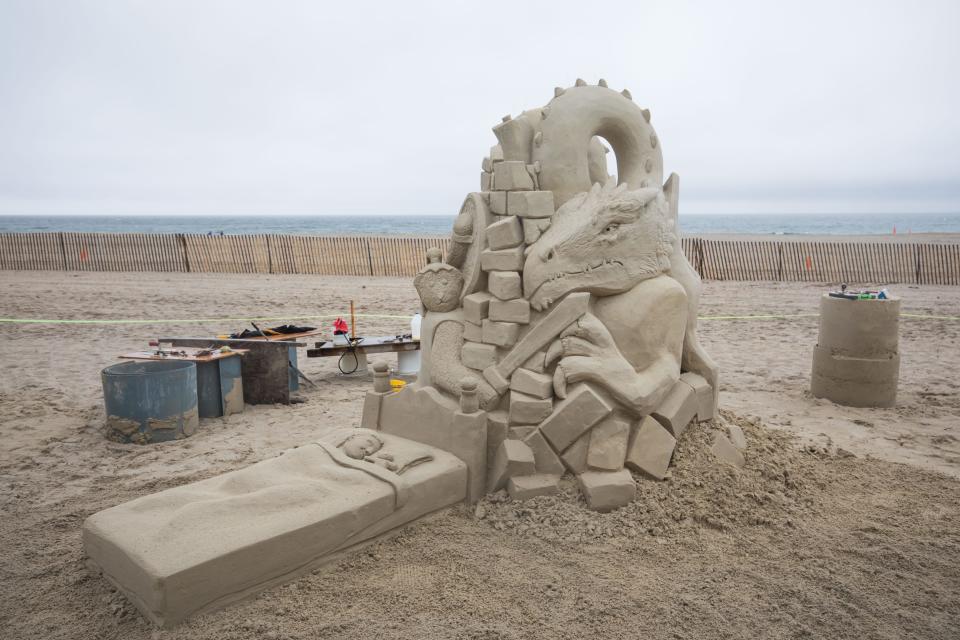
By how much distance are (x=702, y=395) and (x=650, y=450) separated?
24.0 inches

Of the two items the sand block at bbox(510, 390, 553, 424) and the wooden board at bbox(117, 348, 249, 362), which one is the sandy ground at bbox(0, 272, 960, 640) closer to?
the sand block at bbox(510, 390, 553, 424)

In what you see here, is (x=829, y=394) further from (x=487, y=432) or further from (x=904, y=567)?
(x=487, y=432)

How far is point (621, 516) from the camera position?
3465 millimetres

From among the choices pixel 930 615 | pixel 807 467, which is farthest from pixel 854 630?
pixel 807 467

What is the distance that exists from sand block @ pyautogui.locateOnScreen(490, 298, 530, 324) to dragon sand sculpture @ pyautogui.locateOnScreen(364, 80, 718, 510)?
0.01 metres

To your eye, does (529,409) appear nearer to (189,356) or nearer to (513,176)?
(513,176)

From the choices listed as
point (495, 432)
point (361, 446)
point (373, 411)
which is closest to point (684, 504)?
point (495, 432)

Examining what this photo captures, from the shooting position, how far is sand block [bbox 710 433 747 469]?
3.91 meters

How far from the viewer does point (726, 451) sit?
3949 mm

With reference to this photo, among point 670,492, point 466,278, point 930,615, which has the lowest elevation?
point 930,615

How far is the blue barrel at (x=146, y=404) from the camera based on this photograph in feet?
17.0

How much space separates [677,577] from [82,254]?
18.8 metres

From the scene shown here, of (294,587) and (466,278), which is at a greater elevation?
(466,278)

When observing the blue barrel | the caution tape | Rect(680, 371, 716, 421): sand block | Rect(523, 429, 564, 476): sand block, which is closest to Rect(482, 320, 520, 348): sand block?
Rect(523, 429, 564, 476): sand block
